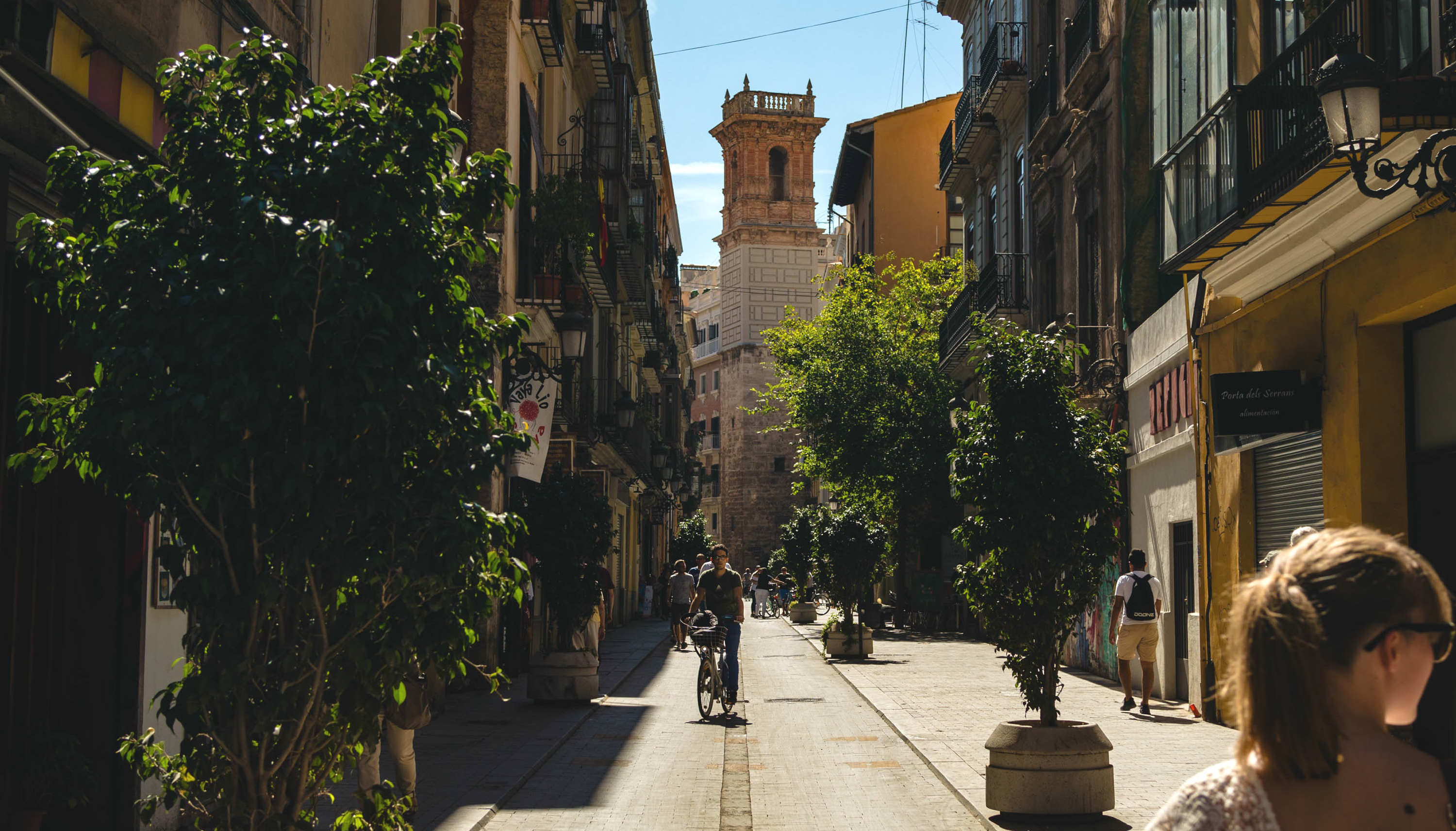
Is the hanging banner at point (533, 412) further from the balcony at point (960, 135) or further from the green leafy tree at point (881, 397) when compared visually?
the green leafy tree at point (881, 397)

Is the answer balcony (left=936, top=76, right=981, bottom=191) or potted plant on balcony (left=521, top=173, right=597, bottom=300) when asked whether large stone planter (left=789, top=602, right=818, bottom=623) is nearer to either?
balcony (left=936, top=76, right=981, bottom=191)

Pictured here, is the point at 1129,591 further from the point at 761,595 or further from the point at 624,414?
the point at 761,595

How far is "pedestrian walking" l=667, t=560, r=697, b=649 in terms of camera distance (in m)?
29.7

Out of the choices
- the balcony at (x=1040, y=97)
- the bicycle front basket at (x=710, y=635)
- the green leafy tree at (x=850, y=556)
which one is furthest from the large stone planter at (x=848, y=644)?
the bicycle front basket at (x=710, y=635)

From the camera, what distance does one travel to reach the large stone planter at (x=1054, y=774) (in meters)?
8.95

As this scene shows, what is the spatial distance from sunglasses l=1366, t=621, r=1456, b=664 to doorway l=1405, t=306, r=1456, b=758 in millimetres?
8154

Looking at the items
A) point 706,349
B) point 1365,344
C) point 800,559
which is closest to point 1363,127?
point 1365,344

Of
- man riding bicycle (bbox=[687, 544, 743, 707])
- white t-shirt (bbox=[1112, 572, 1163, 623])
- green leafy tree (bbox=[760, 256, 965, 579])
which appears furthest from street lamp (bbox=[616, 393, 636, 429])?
white t-shirt (bbox=[1112, 572, 1163, 623])

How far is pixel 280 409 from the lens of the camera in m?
4.98

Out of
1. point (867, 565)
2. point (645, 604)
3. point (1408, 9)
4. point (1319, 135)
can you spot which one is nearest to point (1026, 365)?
point (1319, 135)

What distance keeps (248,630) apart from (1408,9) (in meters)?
8.13

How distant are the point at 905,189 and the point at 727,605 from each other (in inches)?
1510

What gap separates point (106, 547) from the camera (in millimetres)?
8320

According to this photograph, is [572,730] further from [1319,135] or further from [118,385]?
[118,385]
